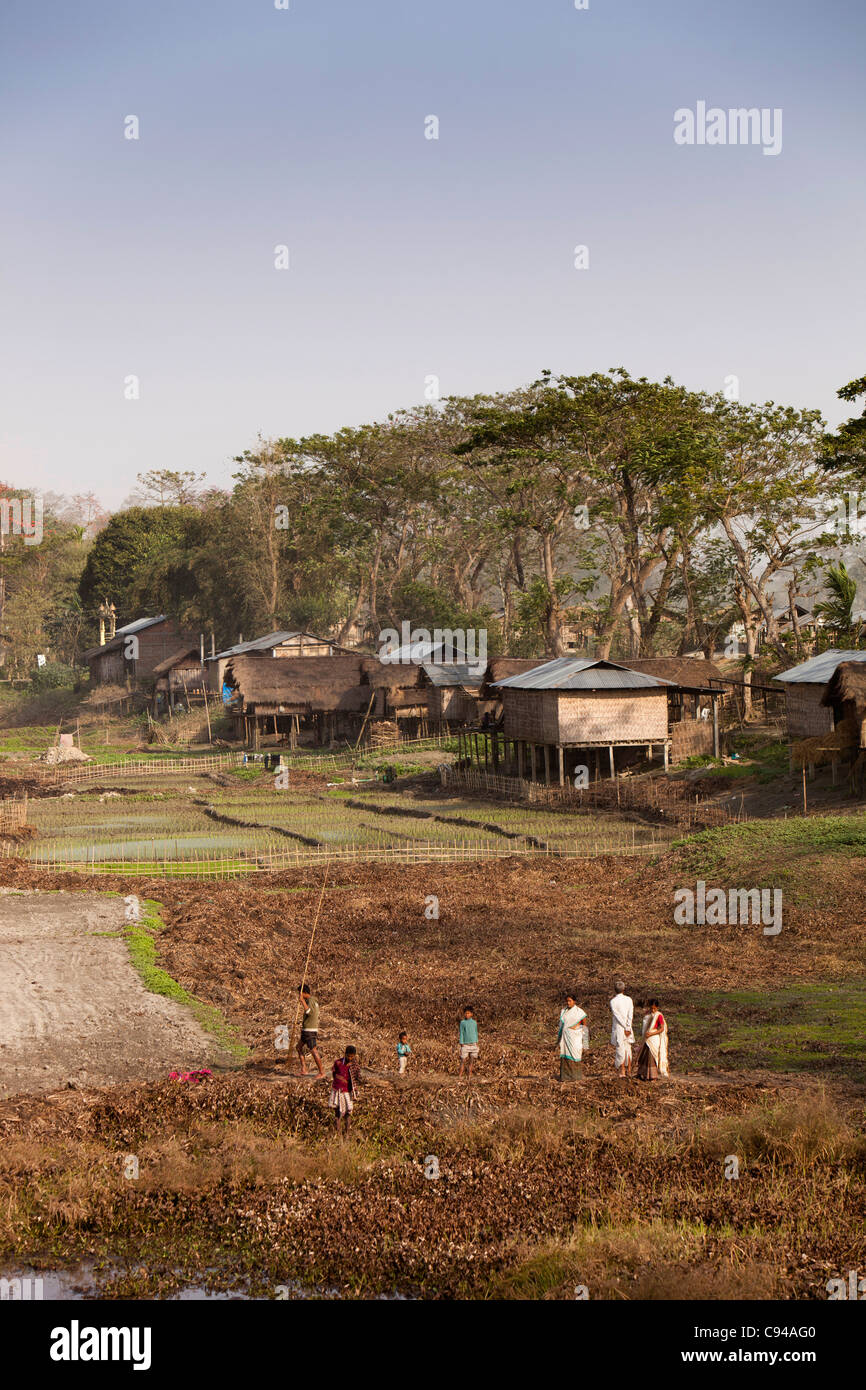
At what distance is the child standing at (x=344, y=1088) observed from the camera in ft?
46.6

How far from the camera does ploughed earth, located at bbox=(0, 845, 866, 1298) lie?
11172 mm

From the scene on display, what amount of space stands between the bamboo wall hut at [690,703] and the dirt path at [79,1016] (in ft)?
95.3

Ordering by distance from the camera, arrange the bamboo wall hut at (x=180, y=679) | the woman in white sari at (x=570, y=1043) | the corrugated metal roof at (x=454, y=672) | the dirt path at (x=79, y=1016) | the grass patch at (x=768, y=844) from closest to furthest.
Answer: the woman in white sari at (x=570, y=1043), the dirt path at (x=79, y=1016), the grass patch at (x=768, y=844), the corrugated metal roof at (x=454, y=672), the bamboo wall hut at (x=180, y=679)

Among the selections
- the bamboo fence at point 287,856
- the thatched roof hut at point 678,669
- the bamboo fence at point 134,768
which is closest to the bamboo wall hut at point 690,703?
the thatched roof hut at point 678,669

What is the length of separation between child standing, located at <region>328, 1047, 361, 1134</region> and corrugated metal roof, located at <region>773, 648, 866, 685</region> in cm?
3038

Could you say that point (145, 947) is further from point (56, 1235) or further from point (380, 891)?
point (56, 1235)

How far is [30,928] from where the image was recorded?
2498 cm

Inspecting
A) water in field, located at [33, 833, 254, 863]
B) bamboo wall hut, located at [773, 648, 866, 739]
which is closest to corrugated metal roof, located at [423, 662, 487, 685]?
bamboo wall hut, located at [773, 648, 866, 739]

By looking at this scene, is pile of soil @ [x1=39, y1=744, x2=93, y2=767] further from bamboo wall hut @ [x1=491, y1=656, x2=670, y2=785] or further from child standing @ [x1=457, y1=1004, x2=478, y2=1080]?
child standing @ [x1=457, y1=1004, x2=478, y2=1080]

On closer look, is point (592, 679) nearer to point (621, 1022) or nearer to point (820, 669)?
point (820, 669)

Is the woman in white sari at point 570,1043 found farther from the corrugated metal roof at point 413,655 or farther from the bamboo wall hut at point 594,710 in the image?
the corrugated metal roof at point 413,655

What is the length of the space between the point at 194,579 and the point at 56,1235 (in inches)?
3278

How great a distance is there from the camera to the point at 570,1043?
15555mm

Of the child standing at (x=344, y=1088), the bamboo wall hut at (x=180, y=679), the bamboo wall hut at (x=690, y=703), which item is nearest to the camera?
the child standing at (x=344, y=1088)
